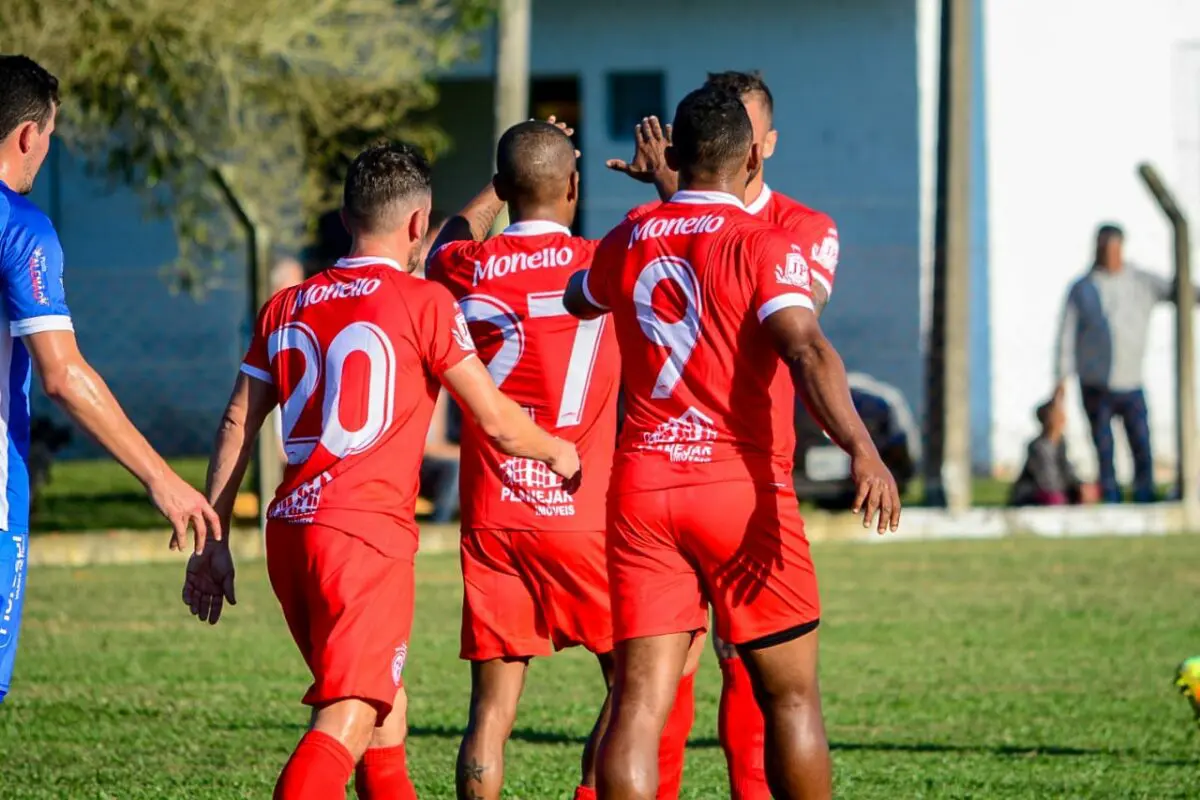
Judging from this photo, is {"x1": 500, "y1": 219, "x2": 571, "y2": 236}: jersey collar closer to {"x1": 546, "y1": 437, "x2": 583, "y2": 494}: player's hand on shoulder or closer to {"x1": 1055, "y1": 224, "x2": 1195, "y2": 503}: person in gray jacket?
{"x1": 546, "y1": 437, "x2": 583, "y2": 494}: player's hand on shoulder

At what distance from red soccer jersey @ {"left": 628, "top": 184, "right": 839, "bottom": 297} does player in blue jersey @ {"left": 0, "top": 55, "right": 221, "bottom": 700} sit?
1884 millimetres

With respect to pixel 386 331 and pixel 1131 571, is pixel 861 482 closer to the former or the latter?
pixel 386 331

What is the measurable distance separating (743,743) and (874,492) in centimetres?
141

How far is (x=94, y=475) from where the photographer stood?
2086cm

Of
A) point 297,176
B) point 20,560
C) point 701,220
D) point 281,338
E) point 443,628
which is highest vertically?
point 297,176

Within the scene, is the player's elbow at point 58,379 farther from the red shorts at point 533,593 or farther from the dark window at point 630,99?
the dark window at point 630,99

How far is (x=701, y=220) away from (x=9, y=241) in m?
1.84

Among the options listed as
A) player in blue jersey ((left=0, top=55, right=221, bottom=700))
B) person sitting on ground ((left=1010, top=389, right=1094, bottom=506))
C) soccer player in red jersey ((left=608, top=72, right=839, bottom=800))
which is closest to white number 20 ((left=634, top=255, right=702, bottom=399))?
soccer player in red jersey ((left=608, top=72, right=839, bottom=800))

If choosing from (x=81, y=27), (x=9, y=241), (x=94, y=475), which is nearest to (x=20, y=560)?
(x=9, y=241)

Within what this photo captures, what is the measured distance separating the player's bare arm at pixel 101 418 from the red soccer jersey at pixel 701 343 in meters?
1.25

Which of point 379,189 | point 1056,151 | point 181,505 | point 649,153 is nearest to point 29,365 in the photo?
point 181,505

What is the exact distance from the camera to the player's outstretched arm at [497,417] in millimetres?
5387

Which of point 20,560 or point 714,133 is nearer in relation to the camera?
point 20,560

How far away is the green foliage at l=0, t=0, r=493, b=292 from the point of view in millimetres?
16125
